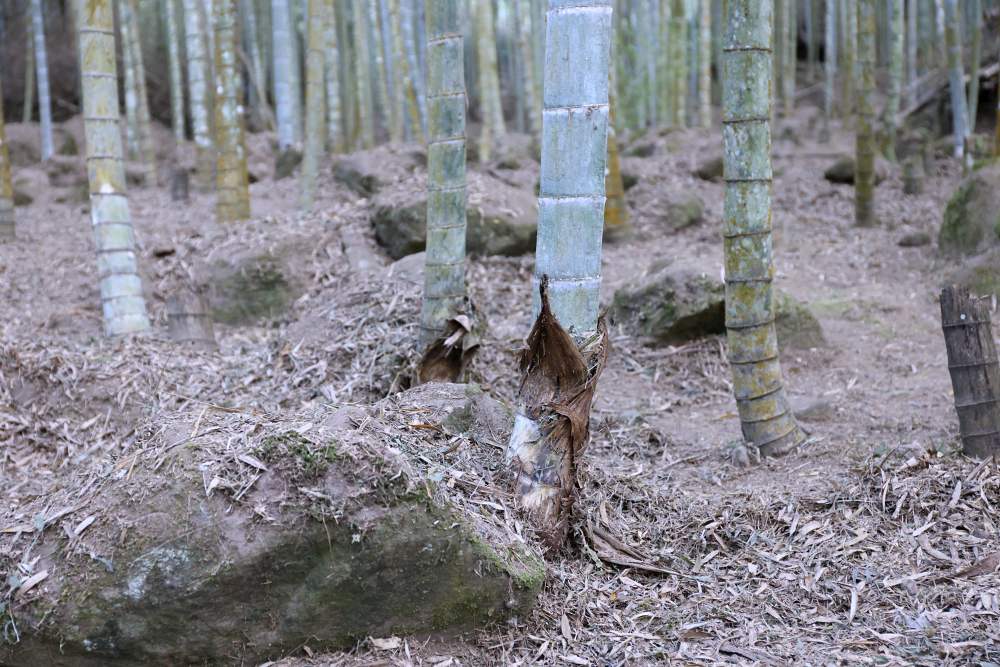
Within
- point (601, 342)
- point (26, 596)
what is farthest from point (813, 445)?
point (26, 596)

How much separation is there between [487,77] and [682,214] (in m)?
3.10

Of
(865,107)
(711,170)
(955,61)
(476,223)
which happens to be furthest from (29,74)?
(955,61)

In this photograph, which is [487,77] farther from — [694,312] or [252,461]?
[252,461]

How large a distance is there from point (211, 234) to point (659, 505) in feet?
16.5

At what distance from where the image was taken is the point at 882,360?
17.3ft

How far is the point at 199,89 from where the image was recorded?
27.0ft

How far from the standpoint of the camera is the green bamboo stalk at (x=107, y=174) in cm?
495

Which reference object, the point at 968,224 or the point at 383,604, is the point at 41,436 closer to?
the point at 383,604

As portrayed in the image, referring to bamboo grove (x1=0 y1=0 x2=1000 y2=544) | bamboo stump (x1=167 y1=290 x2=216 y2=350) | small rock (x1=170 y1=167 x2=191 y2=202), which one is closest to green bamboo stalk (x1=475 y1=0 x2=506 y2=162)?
bamboo grove (x1=0 y1=0 x2=1000 y2=544)

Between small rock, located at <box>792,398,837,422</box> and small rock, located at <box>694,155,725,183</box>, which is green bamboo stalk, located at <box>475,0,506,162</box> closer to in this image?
small rock, located at <box>694,155,725,183</box>

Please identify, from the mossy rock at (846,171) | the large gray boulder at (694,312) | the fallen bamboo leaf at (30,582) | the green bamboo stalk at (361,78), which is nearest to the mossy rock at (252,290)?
the large gray boulder at (694,312)

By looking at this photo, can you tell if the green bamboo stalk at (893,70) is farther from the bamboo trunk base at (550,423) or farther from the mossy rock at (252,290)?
the bamboo trunk base at (550,423)

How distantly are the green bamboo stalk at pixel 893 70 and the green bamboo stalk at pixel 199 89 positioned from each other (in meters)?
6.34

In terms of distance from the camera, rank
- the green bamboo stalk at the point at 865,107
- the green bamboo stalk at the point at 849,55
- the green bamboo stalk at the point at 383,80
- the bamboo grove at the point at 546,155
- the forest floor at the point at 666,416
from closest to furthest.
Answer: the forest floor at the point at 666,416, the bamboo grove at the point at 546,155, the green bamboo stalk at the point at 865,107, the green bamboo stalk at the point at 849,55, the green bamboo stalk at the point at 383,80
